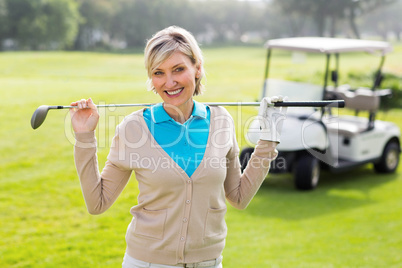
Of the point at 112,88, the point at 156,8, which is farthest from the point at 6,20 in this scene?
the point at 112,88

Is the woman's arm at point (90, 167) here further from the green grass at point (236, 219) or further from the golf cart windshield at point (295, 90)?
the golf cart windshield at point (295, 90)

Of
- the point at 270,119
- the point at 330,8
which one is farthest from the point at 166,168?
the point at 330,8

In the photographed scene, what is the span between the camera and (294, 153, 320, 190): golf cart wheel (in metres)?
6.02

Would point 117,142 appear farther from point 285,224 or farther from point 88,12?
point 88,12

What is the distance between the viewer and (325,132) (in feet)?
20.0

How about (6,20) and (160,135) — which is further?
(6,20)

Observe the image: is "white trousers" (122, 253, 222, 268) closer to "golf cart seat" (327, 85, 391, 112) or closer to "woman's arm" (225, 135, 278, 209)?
"woman's arm" (225, 135, 278, 209)

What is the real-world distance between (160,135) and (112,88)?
1278 centimetres

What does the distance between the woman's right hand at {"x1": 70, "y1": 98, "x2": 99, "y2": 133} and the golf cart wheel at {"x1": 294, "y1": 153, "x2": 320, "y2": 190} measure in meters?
4.46

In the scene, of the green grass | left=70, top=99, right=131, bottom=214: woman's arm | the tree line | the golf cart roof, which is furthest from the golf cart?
the tree line

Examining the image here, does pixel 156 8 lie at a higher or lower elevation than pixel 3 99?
higher

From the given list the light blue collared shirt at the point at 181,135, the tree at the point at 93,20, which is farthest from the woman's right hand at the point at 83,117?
the tree at the point at 93,20

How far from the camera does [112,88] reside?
14.4 m

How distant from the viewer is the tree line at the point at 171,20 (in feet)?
174
